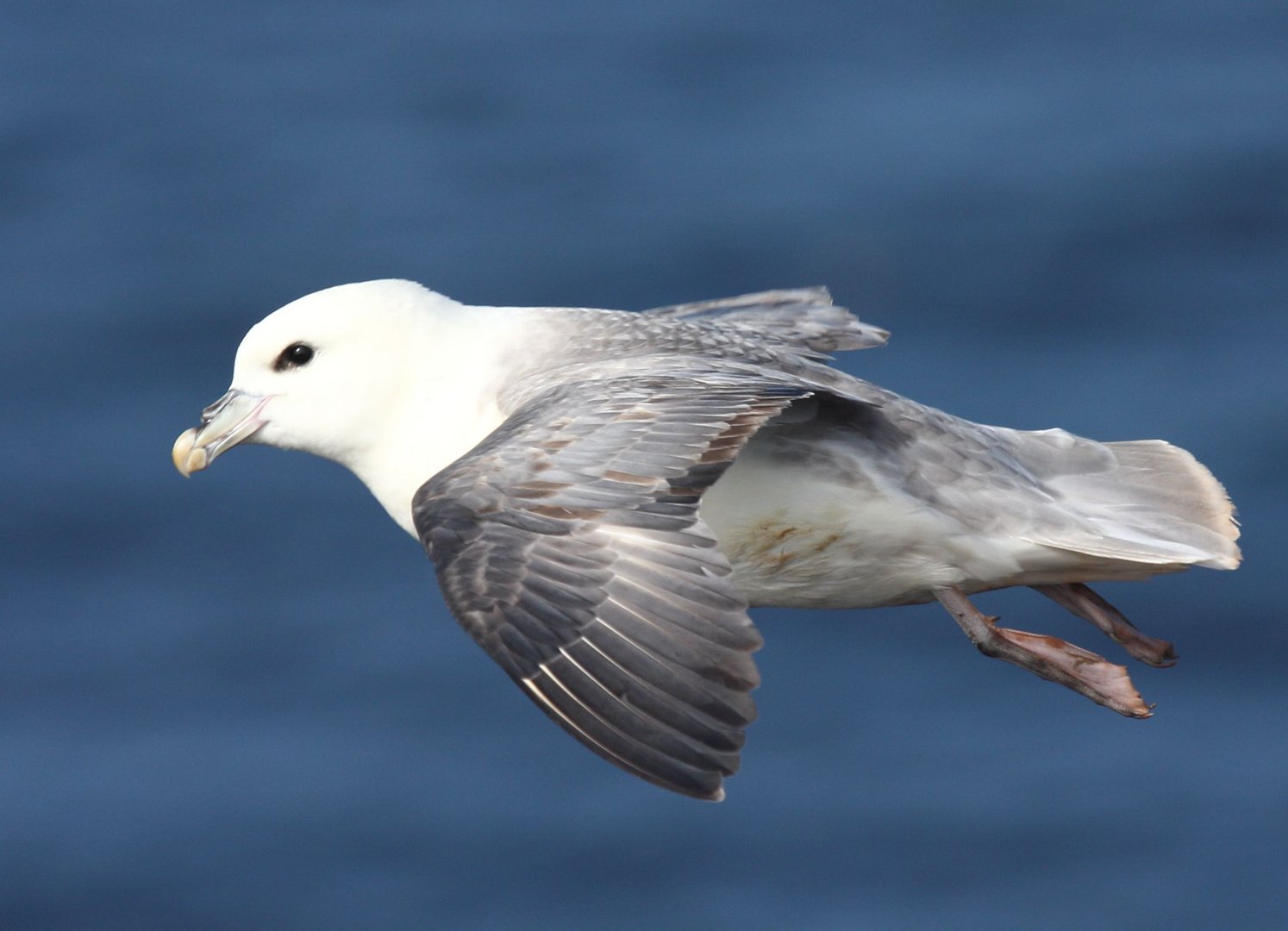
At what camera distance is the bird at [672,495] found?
5484 millimetres

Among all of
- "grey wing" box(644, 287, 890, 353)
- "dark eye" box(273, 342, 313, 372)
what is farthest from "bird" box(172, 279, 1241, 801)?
"grey wing" box(644, 287, 890, 353)

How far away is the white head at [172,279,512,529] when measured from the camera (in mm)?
6871

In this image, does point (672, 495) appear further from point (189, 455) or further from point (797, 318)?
point (797, 318)

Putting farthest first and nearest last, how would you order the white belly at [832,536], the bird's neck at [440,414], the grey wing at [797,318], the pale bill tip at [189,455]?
the grey wing at [797,318] → the pale bill tip at [189,455] → the bird's neck at [440,414] → the white belly at [832,536]

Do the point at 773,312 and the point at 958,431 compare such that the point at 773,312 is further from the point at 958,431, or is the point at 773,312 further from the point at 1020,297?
the point at 1020,297

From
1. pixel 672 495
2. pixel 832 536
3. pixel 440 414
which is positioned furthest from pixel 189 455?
pixel 832 536

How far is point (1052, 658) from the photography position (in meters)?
6.64

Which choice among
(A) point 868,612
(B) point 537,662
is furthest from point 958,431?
(A) point 868,612

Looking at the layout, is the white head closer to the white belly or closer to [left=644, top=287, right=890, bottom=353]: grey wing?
the white belly

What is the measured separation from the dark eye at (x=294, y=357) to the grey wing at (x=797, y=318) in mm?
1316

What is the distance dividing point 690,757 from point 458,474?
1067 mm

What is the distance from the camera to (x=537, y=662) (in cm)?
554

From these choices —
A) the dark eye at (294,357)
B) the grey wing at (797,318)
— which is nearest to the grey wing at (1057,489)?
the grey wing at (797,318)

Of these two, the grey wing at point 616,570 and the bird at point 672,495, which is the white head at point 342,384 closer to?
the bird at point 672,495
